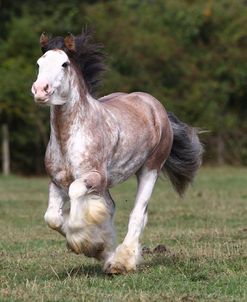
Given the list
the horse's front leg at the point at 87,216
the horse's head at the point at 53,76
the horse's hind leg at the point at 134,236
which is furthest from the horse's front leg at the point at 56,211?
the horse's head at the point at 53,76

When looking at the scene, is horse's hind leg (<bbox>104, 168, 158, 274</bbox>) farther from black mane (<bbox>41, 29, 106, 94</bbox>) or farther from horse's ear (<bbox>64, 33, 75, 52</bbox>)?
horse's ear (<bbox>64, 33, 75, 52</bbox>)

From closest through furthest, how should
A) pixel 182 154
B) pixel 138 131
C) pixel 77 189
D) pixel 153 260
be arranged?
1. pixel 77 189
2. pixel 138 131
3. pixel 153 260
4. pixel 182 154

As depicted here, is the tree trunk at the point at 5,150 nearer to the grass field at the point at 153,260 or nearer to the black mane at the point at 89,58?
the grass field at the point at 153,260

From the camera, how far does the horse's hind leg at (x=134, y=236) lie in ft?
24.8

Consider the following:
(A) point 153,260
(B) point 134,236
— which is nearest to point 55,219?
(B) point 134,236

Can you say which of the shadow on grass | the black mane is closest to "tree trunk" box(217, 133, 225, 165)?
the shadow on grass

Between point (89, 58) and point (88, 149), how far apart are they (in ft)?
3.40

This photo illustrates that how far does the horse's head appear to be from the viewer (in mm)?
6953

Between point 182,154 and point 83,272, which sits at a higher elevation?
point 182,154

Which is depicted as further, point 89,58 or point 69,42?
point 89,58

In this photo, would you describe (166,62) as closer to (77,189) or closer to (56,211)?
(56,211)

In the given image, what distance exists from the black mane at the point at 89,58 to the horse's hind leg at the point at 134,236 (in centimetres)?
101

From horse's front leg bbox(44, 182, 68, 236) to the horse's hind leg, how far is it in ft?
1.69

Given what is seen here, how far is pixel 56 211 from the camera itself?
739 centimetres
